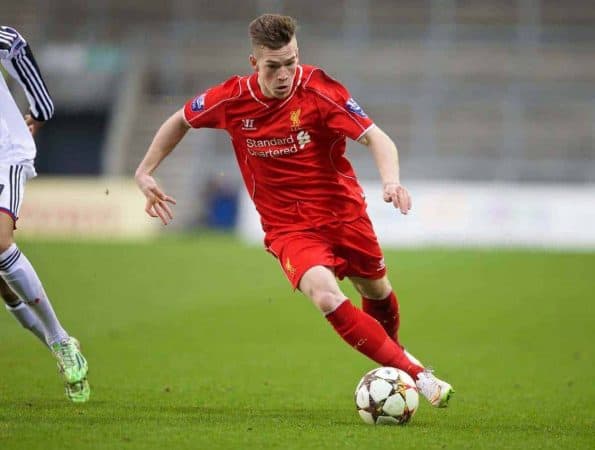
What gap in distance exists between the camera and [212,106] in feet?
23.1

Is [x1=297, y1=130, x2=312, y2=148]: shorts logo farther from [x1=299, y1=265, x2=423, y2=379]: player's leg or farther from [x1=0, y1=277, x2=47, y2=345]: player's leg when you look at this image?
[x1=0, y1=277, x2=47, y2=345]: player's leg

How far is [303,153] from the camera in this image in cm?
703

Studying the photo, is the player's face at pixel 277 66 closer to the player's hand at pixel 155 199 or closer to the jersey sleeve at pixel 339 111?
the jersey sleeve at pixel 339 111

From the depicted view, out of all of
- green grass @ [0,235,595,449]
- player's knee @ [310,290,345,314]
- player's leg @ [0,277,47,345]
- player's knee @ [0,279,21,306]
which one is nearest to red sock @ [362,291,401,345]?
green grass @ [0,235,595,449]

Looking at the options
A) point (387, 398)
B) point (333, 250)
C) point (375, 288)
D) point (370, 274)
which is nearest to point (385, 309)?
point (375, 288)

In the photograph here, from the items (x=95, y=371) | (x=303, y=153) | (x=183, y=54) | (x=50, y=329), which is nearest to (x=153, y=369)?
(x=95, y=371)

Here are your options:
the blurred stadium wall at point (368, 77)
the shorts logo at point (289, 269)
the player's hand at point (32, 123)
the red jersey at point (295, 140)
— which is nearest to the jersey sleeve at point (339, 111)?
the red jersey at point (295, 140)

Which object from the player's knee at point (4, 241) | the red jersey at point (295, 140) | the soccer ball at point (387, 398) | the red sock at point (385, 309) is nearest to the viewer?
the soccer ball at point (387, 398)

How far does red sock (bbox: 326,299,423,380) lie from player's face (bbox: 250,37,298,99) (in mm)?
1323

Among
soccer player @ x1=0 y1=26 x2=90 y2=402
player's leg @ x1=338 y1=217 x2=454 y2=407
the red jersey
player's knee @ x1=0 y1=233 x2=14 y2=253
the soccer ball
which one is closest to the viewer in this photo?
the soccer ball

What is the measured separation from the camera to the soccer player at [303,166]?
6543 mm

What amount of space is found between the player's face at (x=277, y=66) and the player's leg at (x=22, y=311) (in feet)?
7.20

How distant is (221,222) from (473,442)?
24892 millimetres

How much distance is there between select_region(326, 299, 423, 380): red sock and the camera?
21.4ft
